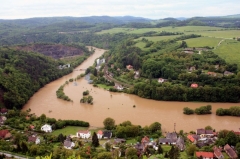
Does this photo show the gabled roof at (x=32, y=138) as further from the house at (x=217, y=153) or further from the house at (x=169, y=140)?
the house at (x=217, y=153)

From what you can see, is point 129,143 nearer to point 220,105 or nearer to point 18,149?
point 18,149

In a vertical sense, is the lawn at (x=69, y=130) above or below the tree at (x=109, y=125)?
below

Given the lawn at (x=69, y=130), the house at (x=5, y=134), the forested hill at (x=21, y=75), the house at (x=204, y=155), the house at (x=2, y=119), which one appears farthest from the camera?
the forested hill at (x=21, y=75)

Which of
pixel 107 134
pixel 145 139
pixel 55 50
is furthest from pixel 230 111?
pixel 55 50

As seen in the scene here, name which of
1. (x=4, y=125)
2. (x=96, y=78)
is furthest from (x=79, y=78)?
(x=4, y=125)

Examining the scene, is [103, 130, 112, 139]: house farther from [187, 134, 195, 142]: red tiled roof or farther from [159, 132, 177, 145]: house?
[187, 134, 195, 142]: red tiled roof

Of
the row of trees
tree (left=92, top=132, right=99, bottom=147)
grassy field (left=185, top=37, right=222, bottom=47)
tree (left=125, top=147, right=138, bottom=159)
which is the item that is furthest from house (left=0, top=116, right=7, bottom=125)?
grassy field (left=185, top=37, right=222, bottom=47)

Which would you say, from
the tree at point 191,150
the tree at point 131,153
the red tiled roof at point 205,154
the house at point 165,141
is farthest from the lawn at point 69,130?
the red tiled roof at point 205,154
